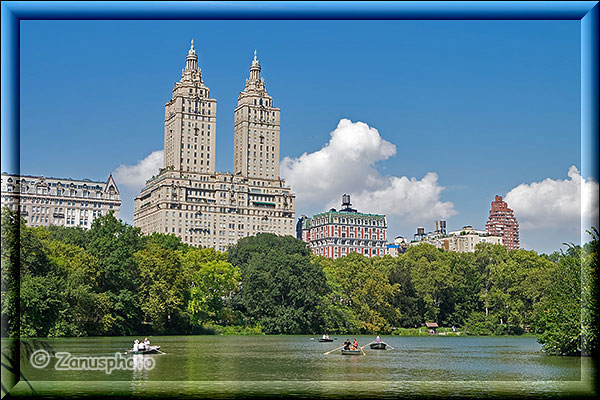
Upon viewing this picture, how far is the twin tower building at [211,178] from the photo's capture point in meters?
118

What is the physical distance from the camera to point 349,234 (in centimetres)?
14112

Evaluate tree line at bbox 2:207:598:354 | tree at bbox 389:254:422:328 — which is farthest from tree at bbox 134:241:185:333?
tree at bbox 389:254:422:328

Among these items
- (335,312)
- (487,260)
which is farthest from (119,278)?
(487,260)

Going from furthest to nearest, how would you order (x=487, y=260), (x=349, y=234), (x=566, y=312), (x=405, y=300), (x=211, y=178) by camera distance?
(x=349, y=234) → (x=211, y=178) → (x=487, y=260) → (x=405, y=300) → (x=566, y=312)

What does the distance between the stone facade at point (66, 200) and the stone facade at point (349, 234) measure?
37.9 metres

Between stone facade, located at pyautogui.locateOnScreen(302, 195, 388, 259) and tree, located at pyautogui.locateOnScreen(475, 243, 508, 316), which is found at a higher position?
stone facade, located at pyautogui.locateOnScreen(302, 195, 388, 259)

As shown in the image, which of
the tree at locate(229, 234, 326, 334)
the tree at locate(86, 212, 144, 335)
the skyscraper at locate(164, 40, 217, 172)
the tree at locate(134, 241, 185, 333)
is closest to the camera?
the tree at locate(86, 212, 144, 335)

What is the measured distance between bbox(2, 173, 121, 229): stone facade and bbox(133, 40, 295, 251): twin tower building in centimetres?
968

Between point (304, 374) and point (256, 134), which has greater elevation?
point (256, 134)

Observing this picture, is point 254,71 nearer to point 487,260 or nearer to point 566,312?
point 487,260

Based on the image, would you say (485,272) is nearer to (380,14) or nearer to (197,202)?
(197,202)

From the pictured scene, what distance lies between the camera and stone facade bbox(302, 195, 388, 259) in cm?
14050

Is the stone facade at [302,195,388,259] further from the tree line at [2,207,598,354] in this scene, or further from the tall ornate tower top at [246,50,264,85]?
the tree line at [2,207,598,354]

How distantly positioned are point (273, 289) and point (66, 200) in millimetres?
68552
